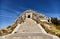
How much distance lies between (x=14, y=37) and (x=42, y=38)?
1.87 meters

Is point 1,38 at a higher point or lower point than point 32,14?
lower

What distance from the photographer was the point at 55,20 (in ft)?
88.5

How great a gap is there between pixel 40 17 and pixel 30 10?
2.29m

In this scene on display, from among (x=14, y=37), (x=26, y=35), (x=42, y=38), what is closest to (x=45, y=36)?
(x=42, y=38)

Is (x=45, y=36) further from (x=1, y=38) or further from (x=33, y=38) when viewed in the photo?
(x=1, y=38)

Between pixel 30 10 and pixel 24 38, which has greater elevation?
pixel 30 10

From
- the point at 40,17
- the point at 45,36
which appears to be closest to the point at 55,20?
the point at 40,17

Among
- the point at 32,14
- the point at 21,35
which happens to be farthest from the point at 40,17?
the point at 21,35

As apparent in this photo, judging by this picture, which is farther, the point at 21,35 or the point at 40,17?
the point at 40,17

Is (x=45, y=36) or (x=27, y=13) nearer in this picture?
(x=45, y=36)

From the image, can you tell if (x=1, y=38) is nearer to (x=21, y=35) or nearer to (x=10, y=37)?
(x=10, y=37)

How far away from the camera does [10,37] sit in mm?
10188

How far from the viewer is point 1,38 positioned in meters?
10.0

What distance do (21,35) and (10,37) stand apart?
2.45 ft
